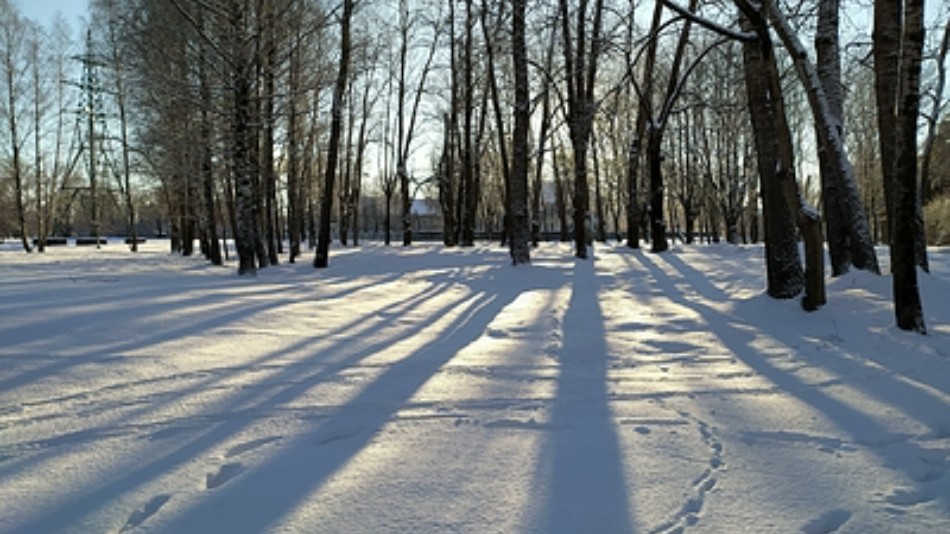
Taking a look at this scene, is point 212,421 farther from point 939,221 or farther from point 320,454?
point 939,221

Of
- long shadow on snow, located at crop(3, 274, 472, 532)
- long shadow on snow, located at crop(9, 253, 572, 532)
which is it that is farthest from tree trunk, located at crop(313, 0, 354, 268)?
long shadow on snow, located at crop(9, 253, 572, 532)

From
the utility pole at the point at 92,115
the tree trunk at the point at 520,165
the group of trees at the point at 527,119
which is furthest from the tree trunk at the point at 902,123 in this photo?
the utility pole at the point at 92,115

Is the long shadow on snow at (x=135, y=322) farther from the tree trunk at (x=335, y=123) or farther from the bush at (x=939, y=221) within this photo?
the bush at (x=939, y=221)

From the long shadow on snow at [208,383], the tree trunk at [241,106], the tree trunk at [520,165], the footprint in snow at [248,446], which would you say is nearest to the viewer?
the footprint in snow at [248,446]

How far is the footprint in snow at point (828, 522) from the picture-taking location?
232 cm

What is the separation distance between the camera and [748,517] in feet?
7.89

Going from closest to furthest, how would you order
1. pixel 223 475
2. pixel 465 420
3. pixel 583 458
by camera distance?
pixel 223 475 < pixel 583 458 < pixel 465 420

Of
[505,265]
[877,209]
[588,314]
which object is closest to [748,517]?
[588,314]

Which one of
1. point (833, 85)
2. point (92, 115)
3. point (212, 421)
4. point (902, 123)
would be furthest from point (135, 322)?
point (92, 115)

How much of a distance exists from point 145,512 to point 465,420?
167cm

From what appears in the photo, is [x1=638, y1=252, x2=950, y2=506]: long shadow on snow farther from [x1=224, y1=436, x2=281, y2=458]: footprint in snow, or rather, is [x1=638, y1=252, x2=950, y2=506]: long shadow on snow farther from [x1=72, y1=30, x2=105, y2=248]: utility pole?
[x1=72, y1=30, x2=105, y2=248]: utility pole

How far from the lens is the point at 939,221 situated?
30156mm

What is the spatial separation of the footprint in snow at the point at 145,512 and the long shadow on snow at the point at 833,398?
3174mm

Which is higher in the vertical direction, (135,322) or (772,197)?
(772,197)
